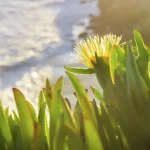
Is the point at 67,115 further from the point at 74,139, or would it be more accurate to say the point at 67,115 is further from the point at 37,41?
the point at 37,41

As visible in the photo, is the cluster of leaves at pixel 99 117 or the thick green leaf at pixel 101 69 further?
the thick green leaf at pixel 101 69

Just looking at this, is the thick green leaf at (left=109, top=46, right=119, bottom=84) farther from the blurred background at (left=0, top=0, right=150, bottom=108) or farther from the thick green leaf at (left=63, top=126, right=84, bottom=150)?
the blurred background at (left=0, top=0, right=150, bottom=108)

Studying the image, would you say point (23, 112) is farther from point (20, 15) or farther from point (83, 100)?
point (20, 15)

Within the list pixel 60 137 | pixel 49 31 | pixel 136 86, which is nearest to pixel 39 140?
pixel 60 137

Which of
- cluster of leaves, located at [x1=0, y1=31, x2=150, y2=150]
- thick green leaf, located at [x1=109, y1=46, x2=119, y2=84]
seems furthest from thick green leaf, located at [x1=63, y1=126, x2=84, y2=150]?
thick green leaf, located at [x1=109, y1=46, x2=119, y2=84]

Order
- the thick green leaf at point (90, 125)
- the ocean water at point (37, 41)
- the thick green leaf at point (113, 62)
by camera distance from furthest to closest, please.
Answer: the ocean water at point (37, 41)
the thick green leaf at point (113, 62)
the thick green leaf at point (90, 125)

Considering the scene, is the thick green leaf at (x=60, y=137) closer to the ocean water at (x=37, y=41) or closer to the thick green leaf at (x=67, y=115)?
the thick green leaf at (x=67, y=115)

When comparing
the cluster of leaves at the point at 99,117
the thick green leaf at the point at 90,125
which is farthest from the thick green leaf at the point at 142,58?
the thick green leaf at the point at 90,125

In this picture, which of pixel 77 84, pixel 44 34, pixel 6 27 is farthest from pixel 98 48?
pixel 6 27
